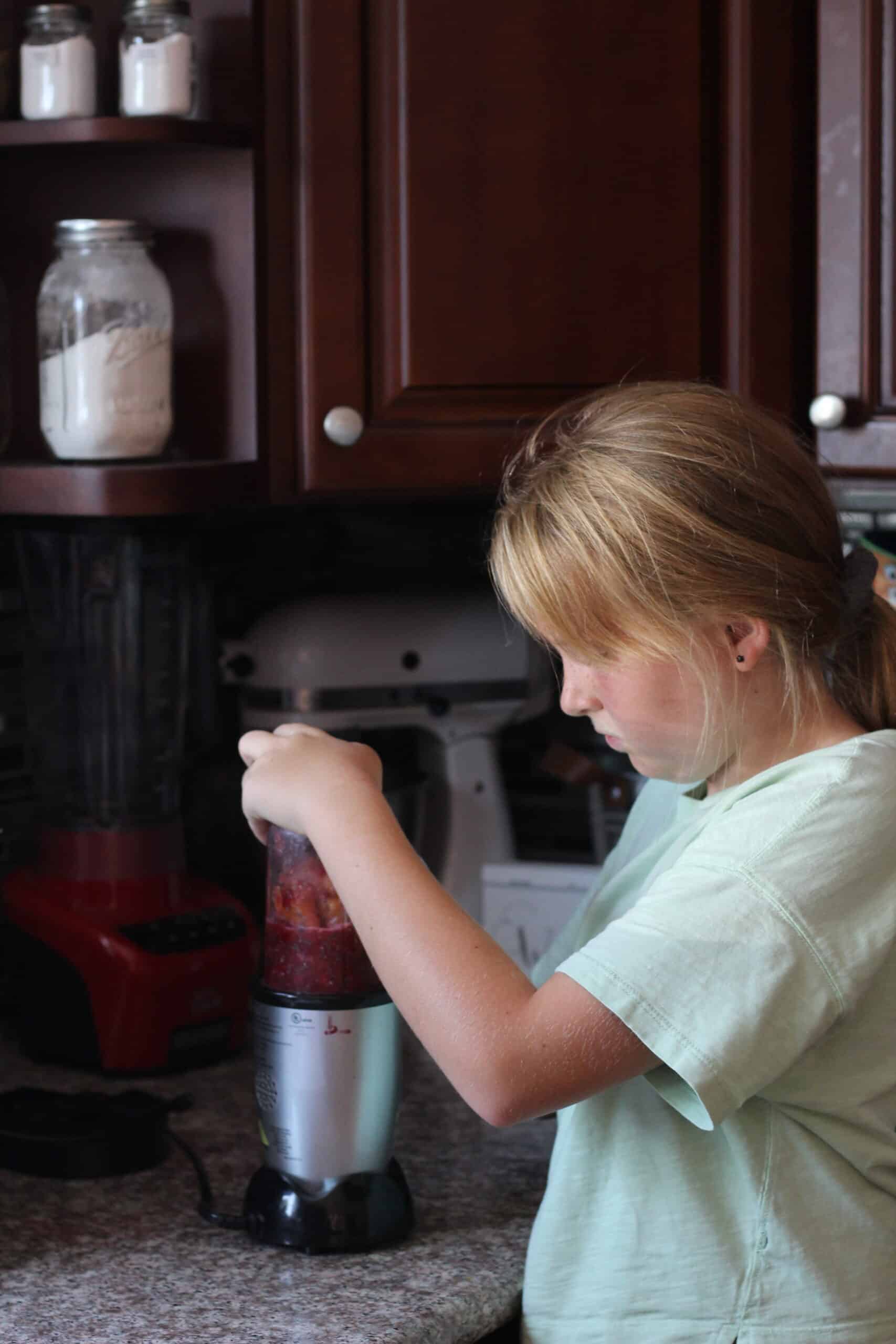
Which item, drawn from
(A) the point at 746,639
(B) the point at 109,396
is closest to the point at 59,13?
(B) the point at 109,396

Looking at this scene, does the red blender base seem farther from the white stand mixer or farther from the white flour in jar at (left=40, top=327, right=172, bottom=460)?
the white flour in jar at (left=40, top=327, right=172, bottom=460)

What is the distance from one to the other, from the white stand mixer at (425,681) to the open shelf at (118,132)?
46 centimetres

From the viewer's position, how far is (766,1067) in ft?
2.80

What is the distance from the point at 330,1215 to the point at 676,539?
0.49 m

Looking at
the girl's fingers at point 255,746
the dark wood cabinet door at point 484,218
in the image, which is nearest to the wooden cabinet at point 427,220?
the dark wood cabinet door at point 484,218

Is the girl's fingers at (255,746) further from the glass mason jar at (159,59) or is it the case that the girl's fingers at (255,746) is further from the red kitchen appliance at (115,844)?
the glass mason jar at (159,59)

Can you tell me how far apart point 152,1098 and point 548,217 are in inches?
30.2

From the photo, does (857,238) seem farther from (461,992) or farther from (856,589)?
(461,992)

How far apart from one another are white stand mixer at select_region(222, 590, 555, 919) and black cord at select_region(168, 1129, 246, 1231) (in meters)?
0.45

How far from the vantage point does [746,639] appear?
940mm

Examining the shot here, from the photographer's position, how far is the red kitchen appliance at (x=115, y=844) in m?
1.32

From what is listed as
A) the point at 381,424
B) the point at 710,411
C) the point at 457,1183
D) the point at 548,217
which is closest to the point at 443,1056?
the point at 457,1183

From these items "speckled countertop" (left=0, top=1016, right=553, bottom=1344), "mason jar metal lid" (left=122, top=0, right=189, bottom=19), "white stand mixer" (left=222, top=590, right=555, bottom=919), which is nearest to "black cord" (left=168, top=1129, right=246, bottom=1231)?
"speckled countertop" (left=0, top=1016, right=553, bottom=1344)

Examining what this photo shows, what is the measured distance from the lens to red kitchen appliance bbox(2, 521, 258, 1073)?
4.33 ft
